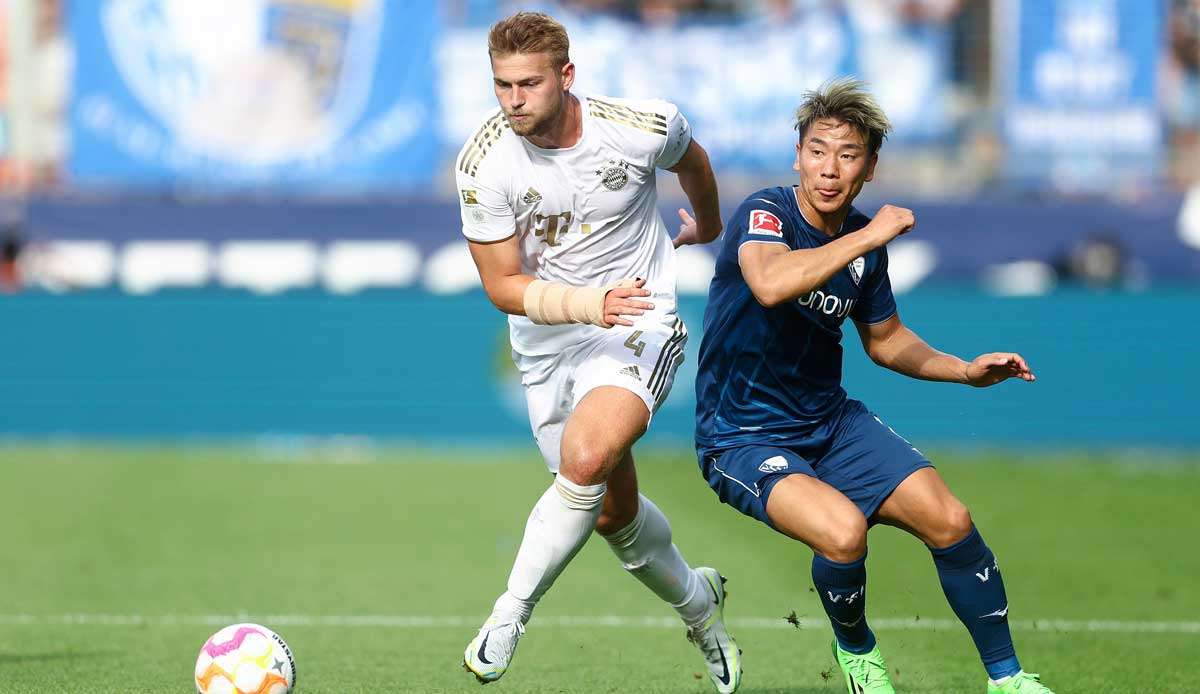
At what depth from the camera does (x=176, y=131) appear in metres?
17.8

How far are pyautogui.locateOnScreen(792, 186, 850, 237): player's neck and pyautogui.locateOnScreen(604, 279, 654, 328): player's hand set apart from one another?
0.61m

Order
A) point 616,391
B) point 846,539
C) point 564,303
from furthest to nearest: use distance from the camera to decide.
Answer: point 616,391 < point 564,303 < point 846,539

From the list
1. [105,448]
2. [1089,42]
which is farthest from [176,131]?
[1089,42]

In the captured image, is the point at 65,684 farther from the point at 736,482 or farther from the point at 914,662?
the point at 914,662

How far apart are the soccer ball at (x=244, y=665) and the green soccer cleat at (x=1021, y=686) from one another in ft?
7.53

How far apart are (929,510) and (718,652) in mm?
1238

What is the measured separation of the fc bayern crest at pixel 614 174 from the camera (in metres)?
5.95

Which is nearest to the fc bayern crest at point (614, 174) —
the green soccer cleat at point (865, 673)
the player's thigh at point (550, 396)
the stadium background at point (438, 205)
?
the player's thigh at point (550, 396)

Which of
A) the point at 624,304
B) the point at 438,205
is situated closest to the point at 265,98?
the point at 438,205

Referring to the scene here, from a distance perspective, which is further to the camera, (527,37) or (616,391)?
(616,391)

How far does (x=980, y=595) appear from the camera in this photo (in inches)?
214

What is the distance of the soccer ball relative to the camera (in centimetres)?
542

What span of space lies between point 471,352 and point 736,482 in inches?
419

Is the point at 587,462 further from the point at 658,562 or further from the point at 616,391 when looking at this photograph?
the point at 658,562
